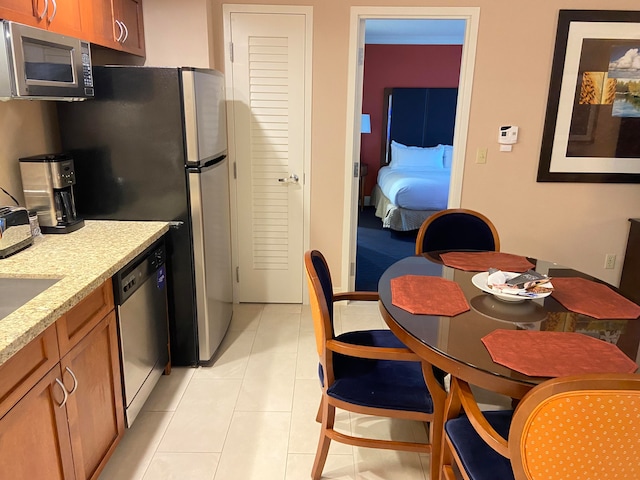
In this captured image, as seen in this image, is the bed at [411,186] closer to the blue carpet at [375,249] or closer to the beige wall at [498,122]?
the blue carpet at [375,249]

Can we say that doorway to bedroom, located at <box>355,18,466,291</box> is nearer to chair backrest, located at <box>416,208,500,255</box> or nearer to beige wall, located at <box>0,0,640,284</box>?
beige wall, located at <box>0,0,640,284</box>

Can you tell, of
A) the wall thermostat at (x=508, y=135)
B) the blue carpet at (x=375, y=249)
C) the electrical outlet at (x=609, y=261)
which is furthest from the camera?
the blue carpet at (x=375, y=249)

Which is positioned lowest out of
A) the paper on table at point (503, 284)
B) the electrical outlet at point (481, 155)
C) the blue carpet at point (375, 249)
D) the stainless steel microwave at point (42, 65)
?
the blue carpet at point (375, 249)

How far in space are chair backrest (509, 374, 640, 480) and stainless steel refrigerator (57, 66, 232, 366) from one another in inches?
74.6

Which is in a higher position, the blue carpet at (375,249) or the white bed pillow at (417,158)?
the white bed pillow at (417,158)

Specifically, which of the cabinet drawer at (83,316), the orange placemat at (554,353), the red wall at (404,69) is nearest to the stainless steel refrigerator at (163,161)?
the cabinet drawer at (83,316)

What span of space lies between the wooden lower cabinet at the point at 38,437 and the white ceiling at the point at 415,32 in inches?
184

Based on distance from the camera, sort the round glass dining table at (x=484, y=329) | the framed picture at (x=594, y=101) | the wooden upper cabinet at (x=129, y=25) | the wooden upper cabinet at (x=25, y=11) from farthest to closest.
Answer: the framed picture at (x=594, y=101), the wooden upper cabinet at (x=129, y=25), the wooden upper cabinet at (x=25, y=11), the round glass dining table at (x=484, y=329)

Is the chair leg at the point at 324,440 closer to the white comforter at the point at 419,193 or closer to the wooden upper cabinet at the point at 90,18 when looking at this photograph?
the wooden upper cabinet at the point at 90,18

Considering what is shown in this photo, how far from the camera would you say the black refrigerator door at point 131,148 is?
234cm

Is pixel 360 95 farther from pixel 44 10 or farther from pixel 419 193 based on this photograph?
pixel 419 193

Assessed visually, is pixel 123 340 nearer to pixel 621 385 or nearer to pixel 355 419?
pixel 355 419

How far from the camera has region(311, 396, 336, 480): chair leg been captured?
6.22 ft

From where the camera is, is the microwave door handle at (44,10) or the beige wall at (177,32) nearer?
the microwave door handle at (44,10)
